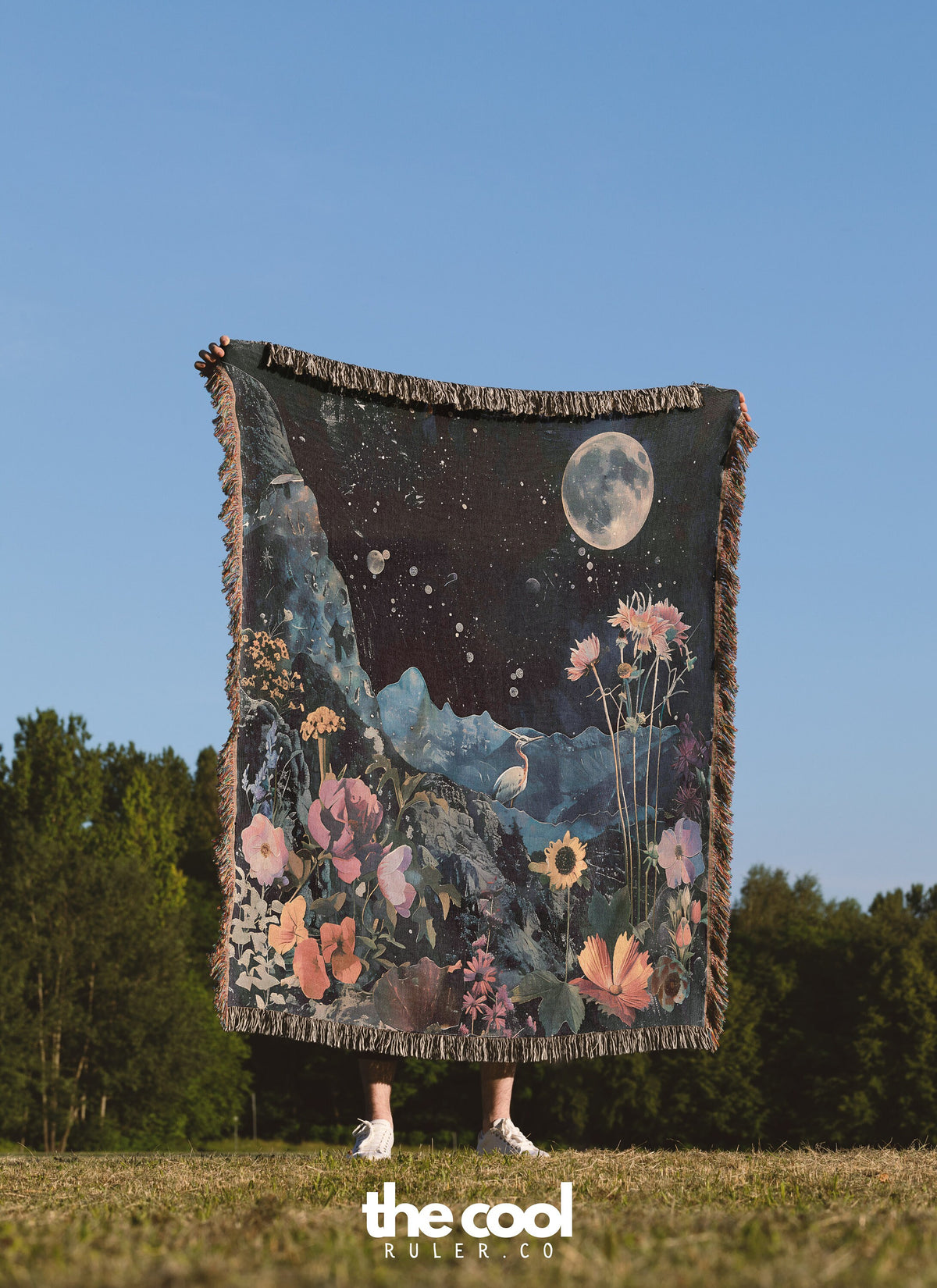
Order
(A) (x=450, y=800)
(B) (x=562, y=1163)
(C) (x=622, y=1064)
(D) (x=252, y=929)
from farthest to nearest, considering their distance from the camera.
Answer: (C) (x=622, y=1064), (A) (x=450, y=800), (D) (x=252, y=929), (B) (x=562, y=1163)

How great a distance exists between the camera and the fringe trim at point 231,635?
6.29 metres

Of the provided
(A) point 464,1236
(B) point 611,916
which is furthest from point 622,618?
(A) point 464,1236

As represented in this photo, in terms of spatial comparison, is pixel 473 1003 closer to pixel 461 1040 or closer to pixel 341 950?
pixel 461 1040

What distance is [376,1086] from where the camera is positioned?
21.7 ft

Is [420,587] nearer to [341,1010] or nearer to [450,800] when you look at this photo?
[450,800]

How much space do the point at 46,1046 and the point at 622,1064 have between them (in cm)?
1457

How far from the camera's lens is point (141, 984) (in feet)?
107

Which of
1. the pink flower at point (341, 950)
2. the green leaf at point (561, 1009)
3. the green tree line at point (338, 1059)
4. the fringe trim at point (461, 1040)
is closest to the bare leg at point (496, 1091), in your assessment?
the fringe trim at point (461, 1040)

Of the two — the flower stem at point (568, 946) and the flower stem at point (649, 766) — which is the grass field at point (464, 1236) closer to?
the flower stem at point (568, 946)

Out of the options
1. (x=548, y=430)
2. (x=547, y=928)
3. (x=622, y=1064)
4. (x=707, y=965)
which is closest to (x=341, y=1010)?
(x=547, y=928)

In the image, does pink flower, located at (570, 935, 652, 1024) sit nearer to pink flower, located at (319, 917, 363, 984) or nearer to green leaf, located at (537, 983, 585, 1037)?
green leaf, located at (537, 983, 585, 1037)

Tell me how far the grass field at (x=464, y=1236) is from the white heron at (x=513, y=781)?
6.18ft

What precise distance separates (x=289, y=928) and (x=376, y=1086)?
97cm

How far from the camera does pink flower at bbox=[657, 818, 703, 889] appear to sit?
24.0ft
